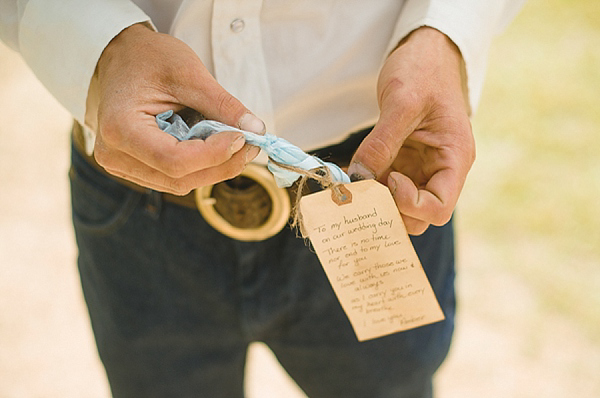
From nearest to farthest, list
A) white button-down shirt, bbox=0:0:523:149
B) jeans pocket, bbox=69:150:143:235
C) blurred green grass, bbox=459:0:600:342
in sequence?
white button-down shirt, bbox=0:0:523:149 < jeans pocket, bbox=69:150:143:235 < blurred green grass, bbox=459:0:600:342

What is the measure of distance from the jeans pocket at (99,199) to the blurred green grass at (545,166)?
1.19 meters

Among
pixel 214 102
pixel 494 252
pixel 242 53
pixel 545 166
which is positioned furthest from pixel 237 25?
pixel 545 166

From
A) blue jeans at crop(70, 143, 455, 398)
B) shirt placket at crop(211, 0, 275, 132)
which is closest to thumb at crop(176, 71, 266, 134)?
shirt placket at crop(211, 0, 275, 132)

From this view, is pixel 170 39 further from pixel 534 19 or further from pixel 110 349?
pixel 534 19

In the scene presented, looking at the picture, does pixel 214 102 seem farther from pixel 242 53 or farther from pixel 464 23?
pixel 464 23

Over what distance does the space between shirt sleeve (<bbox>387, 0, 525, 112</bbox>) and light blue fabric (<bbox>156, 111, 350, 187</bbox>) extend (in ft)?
0.69

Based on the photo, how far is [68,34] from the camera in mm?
552

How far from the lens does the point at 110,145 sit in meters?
0.48

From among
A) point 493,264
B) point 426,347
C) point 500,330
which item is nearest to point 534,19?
point 493,264

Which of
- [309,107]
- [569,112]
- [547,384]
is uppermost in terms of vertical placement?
[309,107]

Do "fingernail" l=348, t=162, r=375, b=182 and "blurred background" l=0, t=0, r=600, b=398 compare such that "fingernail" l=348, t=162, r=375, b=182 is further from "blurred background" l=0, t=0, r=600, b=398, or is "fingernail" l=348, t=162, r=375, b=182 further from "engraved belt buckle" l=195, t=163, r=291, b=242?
"blurred background" l=0, t=0, r=600, b=398

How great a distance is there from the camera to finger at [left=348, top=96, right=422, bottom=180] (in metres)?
0.49

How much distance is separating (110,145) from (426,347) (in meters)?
Answer: 0.50

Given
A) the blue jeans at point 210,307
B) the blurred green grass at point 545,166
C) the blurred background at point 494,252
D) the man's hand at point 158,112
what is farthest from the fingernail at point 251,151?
the blurred green grass at point 545,166
